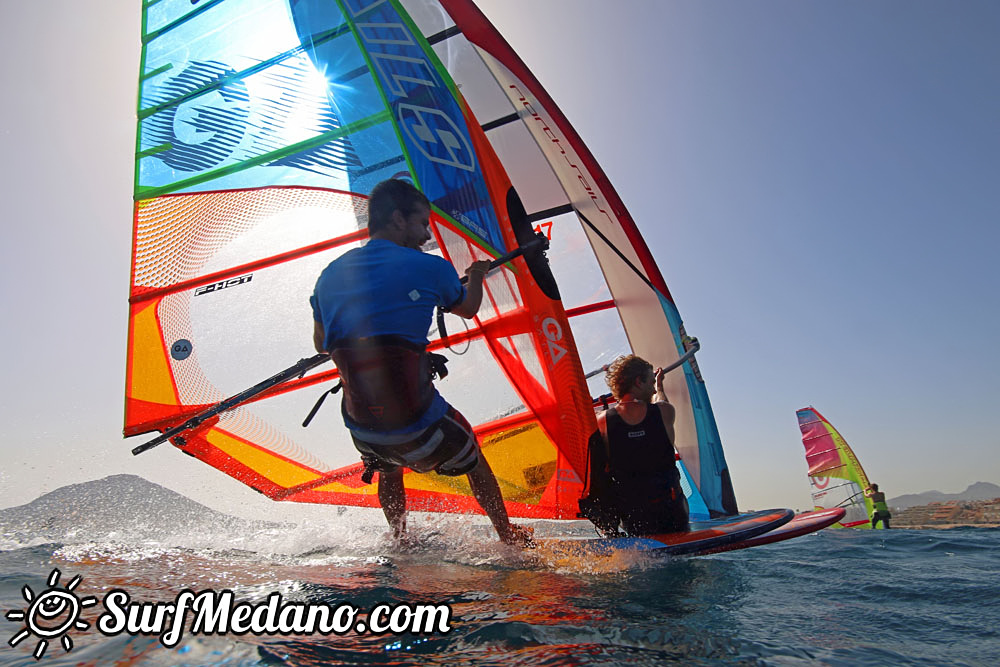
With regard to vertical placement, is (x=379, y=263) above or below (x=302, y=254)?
below

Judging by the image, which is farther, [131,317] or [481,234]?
[131,317]

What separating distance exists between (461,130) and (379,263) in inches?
56.6

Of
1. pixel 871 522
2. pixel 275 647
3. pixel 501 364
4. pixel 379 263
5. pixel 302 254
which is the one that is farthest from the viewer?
pixel 871 522

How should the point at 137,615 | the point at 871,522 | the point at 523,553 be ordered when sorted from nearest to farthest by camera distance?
the point at 137,615
the point at 523,553
the point at 871,522

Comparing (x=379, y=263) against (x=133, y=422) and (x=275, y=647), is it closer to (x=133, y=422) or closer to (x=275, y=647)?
(x=275, y=647)

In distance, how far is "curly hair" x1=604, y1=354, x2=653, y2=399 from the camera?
118 inches

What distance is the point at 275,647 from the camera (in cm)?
120

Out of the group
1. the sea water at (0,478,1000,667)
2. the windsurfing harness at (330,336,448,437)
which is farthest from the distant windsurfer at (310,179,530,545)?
the sea water at (0,478,1000,667)

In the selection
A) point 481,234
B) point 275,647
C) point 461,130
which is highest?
point 461,130

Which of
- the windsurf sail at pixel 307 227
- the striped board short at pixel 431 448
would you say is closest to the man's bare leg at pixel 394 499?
the striped board short at pixel 431 448

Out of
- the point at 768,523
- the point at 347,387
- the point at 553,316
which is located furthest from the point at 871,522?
the point at 347,387

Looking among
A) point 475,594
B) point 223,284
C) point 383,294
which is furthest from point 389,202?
point 223,284

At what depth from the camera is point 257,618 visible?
1398 millimetres

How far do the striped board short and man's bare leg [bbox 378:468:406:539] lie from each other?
226 millimetres
